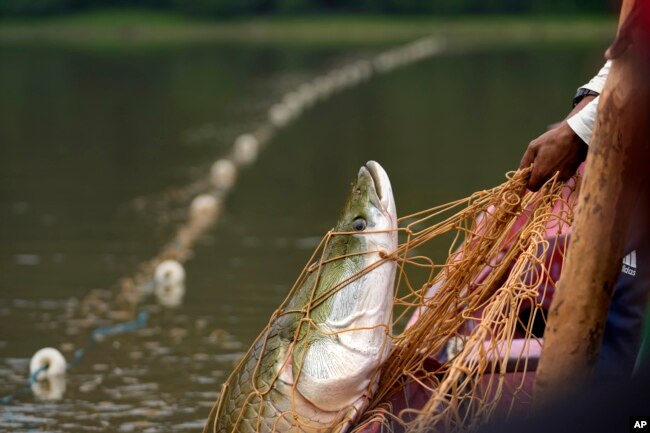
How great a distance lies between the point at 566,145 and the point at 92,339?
165 inches

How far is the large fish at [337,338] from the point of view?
3.59 meters

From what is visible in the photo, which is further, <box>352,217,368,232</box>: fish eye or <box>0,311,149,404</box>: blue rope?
<box>0,311,149,404</box>: blue rope

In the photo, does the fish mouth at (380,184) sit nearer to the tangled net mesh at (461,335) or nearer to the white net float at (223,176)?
the tangled net mesh at (461,335)

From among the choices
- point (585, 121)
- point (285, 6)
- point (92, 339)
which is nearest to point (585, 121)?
point (585, 121)

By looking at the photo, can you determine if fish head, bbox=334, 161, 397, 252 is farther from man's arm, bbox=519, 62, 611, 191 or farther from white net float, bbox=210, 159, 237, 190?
white net float, bbox=210, 159, 237, 190

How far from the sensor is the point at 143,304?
26.0ft

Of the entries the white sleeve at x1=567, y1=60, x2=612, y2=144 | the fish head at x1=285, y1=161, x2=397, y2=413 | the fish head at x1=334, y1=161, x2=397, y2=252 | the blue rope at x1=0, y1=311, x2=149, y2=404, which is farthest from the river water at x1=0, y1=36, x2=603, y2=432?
the white sleeve at x1=567, y1=60, x2=612, y2=144

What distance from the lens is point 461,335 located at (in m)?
3.88

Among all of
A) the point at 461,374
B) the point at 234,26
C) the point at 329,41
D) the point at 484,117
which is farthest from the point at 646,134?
the point at 234,26

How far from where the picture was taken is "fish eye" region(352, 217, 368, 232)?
370cm

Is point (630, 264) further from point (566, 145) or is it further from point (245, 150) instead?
point (245, 150)

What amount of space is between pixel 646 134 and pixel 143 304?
18.0 feet

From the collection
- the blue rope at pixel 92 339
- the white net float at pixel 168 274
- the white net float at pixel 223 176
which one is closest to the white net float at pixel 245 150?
the white net float at pixel 223 176

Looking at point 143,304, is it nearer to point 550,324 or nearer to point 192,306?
point 192,306
